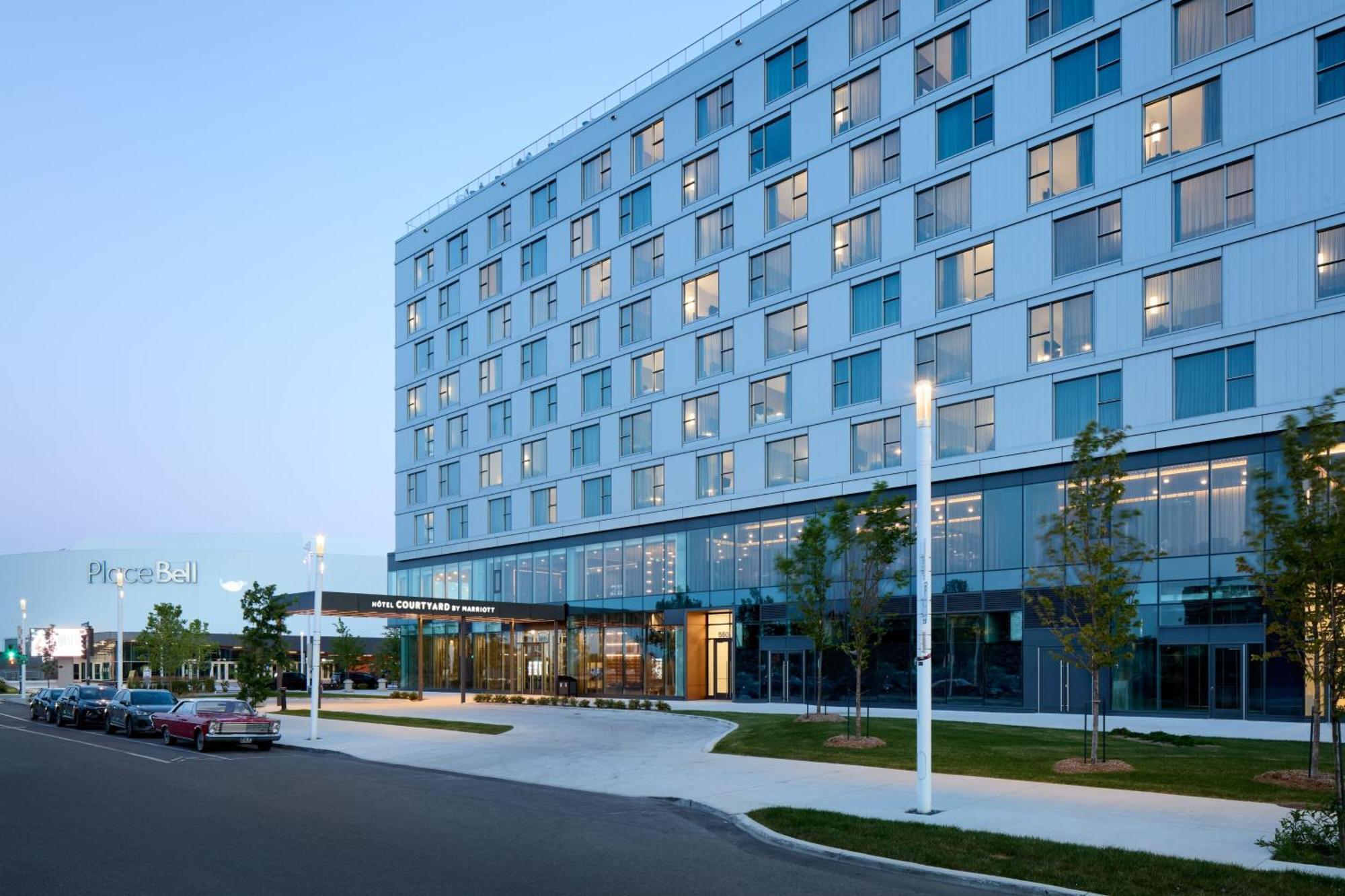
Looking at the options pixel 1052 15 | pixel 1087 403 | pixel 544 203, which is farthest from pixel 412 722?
pixel 544 203

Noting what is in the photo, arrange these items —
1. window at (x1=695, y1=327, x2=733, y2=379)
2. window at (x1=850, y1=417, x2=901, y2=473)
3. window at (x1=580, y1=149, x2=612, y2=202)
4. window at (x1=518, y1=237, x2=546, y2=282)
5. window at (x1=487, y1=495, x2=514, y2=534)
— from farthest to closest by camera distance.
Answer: window at (x1=487, y1=495, x2=514, y2=534), window at (x1=518, y1=237, x2=546, y2=282), window at (x1=580, y1=149, x2=612, y2=202), window at (x1=695, y1=327, x2=733, y2=379), window at (x1=850, y1=417, x2=901, y2=473)

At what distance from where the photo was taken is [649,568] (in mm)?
57062

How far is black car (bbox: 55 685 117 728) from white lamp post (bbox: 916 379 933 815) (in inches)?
1316

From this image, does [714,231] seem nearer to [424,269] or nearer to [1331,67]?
[1331,67]

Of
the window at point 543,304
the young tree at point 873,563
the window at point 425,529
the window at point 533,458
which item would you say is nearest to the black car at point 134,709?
the young tree at point 873,563

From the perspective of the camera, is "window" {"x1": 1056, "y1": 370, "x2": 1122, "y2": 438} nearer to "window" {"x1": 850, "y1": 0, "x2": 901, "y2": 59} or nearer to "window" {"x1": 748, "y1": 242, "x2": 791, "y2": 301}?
"window" {"x1": 748, "y1": 242, "x2": 791, "y2": 301}

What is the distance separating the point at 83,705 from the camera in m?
42.6

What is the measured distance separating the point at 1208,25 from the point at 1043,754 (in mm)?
26092

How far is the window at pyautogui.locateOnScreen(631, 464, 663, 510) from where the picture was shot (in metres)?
57.1

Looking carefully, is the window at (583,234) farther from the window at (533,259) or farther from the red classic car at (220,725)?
the red classic car at (220,725)

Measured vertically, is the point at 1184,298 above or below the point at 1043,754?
above

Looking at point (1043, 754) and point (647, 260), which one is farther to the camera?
point (647, 260)

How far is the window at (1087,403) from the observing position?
39.2 m

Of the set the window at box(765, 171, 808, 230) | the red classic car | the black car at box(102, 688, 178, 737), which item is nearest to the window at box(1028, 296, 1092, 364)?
the window at box(765, 171, 808, 230)
